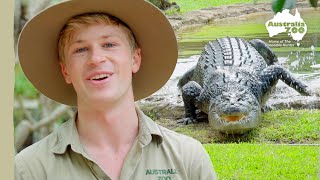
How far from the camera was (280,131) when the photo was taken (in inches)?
87.2

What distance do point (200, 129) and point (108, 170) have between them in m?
1.31

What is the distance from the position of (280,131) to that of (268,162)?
0.48ft

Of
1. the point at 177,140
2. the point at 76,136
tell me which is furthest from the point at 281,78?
the point at 76,136

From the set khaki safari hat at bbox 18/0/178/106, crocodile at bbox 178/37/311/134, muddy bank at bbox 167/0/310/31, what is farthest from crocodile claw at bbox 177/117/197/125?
khaki safari hat at bbox 18/0/178/106

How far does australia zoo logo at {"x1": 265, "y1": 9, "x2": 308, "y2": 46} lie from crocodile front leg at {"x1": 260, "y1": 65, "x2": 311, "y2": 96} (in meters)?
0.15

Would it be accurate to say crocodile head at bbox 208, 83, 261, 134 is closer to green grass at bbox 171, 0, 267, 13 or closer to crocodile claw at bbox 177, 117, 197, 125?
crocodile claw at bbox 177, 117, 197, 125

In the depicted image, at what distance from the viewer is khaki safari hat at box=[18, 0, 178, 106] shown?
0.96 metres

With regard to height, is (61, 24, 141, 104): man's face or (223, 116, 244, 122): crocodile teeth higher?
(61, 24, 141, 104): man's face

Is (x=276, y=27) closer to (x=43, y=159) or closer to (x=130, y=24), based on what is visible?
(x=130, y=24)

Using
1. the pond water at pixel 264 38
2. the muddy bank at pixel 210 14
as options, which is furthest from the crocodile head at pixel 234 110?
the muddy bank at pixel 210 14

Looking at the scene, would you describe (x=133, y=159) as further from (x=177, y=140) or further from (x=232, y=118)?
(x=232, y=118)

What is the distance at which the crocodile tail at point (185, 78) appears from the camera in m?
2.24

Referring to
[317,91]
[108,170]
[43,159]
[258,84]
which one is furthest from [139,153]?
[258,84]

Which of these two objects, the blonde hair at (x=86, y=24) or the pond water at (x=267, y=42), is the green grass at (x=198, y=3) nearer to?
the pond water at (x=267, y=42)
